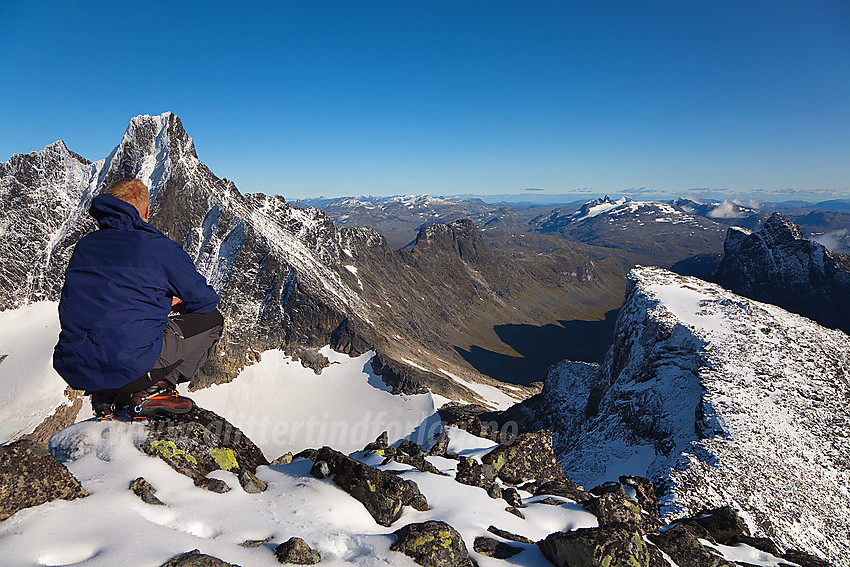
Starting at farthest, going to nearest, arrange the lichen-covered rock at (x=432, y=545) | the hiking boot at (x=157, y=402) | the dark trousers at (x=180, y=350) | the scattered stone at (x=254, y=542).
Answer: the hiking boot at (x=157, y=402) → the dark trousers at (x=180, y=350) → the lichen-covered rock at (x=432, y=545) → the scattered stone at (x=254, y=542)

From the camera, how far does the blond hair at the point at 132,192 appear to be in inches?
251

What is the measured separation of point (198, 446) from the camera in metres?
9.18

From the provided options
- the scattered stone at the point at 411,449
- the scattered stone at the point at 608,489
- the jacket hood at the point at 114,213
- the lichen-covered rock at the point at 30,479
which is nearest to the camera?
the lichen-covered rock at the point at 30,479

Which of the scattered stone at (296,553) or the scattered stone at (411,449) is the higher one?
the scattered stone at (296,553)

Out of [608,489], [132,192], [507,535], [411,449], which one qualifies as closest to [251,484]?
[507,535]

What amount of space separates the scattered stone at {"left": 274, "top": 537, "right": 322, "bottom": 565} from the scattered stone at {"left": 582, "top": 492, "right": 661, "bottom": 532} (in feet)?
28.5

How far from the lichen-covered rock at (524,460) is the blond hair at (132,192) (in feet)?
47.9

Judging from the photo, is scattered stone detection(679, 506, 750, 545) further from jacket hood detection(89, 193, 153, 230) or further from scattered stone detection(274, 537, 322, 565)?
jacket hood detection(89, 193, 153, 230)

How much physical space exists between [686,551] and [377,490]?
863 centimetres

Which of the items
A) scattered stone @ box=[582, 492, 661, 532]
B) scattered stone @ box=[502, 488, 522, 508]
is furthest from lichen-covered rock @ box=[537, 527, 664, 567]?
scattered stone @ box=[502, 488, 522, 508]

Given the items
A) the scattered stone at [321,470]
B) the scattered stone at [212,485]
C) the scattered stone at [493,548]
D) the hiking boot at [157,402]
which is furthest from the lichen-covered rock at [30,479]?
the scattered stone at [493,548]

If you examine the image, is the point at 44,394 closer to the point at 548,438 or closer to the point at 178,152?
the point at 178,152

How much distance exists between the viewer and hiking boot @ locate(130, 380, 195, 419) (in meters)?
8.12

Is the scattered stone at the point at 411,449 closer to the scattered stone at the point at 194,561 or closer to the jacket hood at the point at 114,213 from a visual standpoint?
the scattered stone at the point at 194,561
